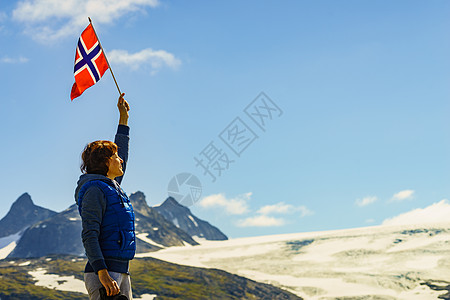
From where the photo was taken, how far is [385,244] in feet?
559

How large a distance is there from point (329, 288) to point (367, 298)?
13237 mm

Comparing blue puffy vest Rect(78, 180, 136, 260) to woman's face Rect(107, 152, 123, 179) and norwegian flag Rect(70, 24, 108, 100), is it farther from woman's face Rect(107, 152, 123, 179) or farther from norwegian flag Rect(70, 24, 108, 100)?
norwegian flag Rect(70, 24, 108, 100)

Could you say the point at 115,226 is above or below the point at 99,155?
below

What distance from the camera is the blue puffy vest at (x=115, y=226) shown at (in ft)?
18.2

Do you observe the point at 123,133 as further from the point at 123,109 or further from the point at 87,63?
the point at 87,63

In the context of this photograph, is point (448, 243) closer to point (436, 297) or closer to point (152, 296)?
point (436, 297)

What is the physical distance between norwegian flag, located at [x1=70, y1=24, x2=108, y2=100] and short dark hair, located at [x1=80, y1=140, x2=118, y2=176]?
4.26 meters

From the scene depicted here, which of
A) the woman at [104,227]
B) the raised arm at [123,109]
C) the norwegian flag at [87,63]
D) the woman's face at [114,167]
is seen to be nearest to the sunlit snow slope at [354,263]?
the norwegian flag at [87,63]

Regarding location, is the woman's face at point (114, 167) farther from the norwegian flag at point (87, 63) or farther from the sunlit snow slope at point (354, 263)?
the sunlit snow slope at point (354, 263)

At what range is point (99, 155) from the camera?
5.96m

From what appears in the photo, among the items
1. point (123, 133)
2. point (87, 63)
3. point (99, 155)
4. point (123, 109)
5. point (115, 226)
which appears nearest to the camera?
point (115, 226)

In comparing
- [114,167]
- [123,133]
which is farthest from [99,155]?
[123,133]

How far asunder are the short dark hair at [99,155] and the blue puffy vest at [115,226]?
26 cm

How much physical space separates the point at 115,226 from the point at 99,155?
36.1 inches
